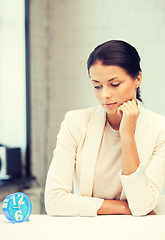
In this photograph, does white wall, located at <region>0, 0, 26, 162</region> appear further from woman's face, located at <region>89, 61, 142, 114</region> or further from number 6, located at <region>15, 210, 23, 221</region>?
number 6, located at <region>15, 210, 23, 221</region>

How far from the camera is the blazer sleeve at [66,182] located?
1.39 metres

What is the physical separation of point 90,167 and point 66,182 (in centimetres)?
13

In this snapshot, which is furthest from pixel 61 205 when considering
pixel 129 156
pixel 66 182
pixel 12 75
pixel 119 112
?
pixel 12 75

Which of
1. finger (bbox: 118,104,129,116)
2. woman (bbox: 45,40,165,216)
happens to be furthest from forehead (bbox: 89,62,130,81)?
finger (bbox: 118,104,129,116)

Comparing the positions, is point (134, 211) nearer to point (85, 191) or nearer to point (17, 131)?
point (85, 191)

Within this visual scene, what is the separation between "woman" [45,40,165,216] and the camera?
4.58ft

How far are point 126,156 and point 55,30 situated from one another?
197 cm

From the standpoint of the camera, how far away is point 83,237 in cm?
108

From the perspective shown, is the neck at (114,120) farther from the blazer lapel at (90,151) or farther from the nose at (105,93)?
the nose at (105,93)

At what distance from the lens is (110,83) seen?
1448 millimetres

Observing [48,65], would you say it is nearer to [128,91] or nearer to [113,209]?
[128,91]

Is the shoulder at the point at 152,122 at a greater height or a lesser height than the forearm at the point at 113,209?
greater

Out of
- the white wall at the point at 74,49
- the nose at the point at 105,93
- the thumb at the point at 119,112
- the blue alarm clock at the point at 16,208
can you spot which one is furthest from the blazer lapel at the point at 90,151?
the white wall at the point at 74,49

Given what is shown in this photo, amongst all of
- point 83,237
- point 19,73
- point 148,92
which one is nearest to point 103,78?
point 83,237
